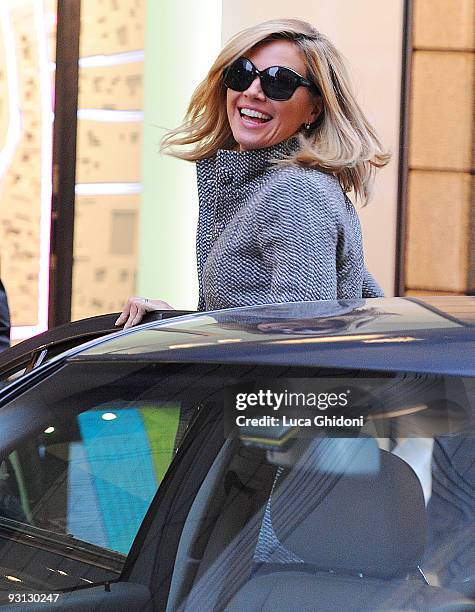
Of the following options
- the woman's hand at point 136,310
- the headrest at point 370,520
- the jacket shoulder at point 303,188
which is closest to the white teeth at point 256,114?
the jacket shoulder at point 303,188

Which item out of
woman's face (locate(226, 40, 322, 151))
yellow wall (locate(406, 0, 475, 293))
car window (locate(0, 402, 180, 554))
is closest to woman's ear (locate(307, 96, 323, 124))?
woman's face (locate(226, 40, 322, 151))

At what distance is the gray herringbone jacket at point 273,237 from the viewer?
96.3 inches

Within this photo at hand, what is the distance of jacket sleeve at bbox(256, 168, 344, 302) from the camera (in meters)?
2.43

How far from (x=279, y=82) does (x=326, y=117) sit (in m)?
0.14

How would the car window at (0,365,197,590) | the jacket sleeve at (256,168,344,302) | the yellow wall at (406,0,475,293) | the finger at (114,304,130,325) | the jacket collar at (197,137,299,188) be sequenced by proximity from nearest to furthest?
the car window at (0,365,197,590)
the jacket sleeve at (256,168,344,302)
the finger at (114,304,130,325)
the jacket collar at (197,137,299,188)
the yellow wall at (406,0,475,293)

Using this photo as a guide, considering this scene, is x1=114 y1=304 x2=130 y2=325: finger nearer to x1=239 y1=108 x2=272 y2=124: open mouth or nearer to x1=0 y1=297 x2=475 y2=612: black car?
x1=239 y1=108 x2=272 y2=124: open mouth

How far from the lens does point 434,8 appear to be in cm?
650

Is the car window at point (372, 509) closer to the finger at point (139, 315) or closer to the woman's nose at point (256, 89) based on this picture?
the finger at point (139, 315)

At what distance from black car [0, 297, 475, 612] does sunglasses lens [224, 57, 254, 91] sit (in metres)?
1.14

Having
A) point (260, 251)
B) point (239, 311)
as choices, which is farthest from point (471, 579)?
point (260, 251)

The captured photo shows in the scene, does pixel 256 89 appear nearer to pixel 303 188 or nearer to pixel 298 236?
pixel 303 188

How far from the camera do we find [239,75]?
2.83 metres

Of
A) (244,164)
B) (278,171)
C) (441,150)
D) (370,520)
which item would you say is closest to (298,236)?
(278,171)

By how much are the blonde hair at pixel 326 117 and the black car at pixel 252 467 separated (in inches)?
36.7
